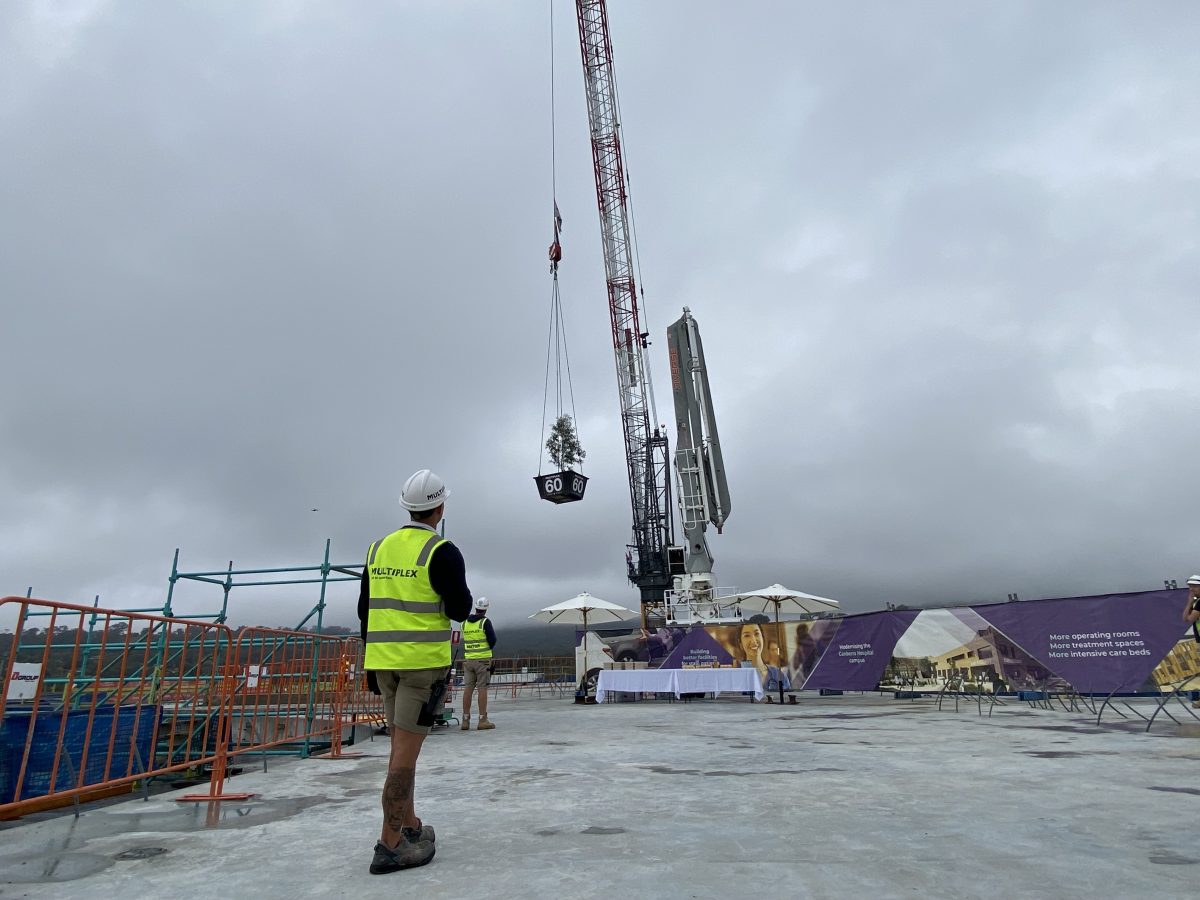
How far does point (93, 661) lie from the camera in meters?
12.5

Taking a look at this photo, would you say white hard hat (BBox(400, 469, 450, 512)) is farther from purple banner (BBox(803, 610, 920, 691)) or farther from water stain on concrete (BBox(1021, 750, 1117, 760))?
purple banner (BBox(803, 610, 920, 691))

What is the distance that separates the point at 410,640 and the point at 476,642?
6986 mm

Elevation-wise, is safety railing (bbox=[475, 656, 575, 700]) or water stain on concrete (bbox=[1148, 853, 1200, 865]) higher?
safety railing (bbox=[475, 656, 575, 700])

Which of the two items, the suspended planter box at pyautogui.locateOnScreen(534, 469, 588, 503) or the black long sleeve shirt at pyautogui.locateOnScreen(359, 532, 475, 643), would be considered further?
the suspended planter box at pyautogui.locateOnScreen(534, 469, 588, 503)

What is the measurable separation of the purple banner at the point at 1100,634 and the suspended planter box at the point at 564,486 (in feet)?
36.3

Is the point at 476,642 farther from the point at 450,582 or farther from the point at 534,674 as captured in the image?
the point at 534,674

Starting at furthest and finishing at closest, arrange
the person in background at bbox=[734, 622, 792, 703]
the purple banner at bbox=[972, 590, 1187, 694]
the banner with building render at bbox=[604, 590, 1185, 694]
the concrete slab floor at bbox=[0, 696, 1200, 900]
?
the person in background at bbox=[734, 622, 792, 703], the banner with building render at bbox=[604, 590, 1185, 694], the purple banner at bbox=[972, 590, 1187, 694], the concrete slab floor at bbox=[0, 696, 1200, 900]

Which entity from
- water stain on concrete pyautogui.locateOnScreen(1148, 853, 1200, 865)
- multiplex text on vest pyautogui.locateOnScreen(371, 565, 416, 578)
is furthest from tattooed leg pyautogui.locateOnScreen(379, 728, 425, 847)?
water stain on concrete pyautogui.locateOnScreen(1148, 853, 1200, 865)

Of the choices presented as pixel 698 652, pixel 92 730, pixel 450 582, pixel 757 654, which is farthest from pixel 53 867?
pixel 698 652

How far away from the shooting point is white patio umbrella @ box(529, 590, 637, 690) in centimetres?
1886

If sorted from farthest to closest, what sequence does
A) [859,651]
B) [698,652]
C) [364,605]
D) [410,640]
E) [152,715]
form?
[698,652], [859,651], [152,715], [364,605], [410,640]

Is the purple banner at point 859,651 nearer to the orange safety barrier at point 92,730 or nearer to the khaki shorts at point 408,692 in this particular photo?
the orange safety barrier at point 92,730

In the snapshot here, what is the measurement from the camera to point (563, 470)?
20812 mm

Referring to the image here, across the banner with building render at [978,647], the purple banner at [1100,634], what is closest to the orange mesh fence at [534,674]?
the banner with building render at [978,647]
